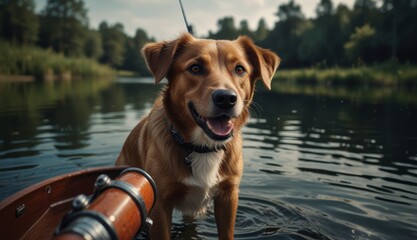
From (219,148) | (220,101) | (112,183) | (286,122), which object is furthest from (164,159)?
(286,122)

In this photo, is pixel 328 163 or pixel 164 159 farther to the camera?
pixel 328 163

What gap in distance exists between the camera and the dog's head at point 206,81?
3275 millimetres

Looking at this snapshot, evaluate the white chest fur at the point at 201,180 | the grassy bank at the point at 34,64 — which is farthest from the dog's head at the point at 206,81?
the grassy bank at the point at 34,64

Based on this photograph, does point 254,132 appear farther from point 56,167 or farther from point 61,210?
point 61,210

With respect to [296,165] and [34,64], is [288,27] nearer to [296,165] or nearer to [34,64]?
[34,64]

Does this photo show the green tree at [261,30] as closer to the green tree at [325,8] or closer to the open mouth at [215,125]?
the green tree at [325,8]

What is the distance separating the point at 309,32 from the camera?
70188mm

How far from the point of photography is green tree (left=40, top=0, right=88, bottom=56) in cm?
7225

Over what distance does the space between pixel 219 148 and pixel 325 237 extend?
1846 millimetres

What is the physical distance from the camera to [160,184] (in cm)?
346

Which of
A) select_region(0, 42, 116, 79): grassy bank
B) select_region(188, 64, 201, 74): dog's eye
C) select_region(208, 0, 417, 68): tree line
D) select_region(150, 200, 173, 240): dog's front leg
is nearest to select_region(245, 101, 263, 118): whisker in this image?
select_region(188, 64, 201, 74): dog's eye

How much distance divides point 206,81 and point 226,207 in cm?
144

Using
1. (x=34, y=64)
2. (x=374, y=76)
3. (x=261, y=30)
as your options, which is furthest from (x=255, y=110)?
(x=261, y=30)

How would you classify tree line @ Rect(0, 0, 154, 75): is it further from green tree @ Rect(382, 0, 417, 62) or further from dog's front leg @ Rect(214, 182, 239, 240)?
dog's front leg @ Rect(214, 182, 239, 240)
